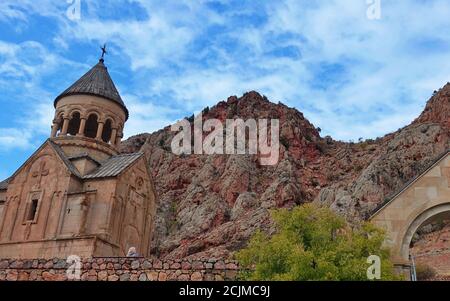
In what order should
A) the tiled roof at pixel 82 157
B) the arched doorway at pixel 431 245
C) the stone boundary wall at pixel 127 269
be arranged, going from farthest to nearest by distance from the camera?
the tiled roof at pixel 82 157
the stone boundary wall at pixel 127 269
the arched doorway at pixel 431 245

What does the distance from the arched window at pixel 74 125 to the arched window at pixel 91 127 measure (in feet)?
1.30

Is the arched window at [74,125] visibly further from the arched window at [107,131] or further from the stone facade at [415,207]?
the stone facade at [415,207]

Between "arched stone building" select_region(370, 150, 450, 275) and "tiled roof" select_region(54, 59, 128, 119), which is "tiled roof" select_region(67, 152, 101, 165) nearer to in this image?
"tiled roof" select_region(54, 59, 128, 119)

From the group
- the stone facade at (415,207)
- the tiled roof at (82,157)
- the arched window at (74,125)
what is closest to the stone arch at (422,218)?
the stone facade at (415,207)

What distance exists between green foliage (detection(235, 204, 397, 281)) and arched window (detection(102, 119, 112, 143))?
12.9 m

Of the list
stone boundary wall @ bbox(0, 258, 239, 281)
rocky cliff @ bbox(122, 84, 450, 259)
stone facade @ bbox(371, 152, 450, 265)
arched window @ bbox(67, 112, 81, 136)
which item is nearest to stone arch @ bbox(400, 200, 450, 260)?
stone facade @ bbox(371, 152, 450, 265)

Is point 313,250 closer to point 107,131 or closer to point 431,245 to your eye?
point 107,131

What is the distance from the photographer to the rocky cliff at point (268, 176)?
33.6 meters

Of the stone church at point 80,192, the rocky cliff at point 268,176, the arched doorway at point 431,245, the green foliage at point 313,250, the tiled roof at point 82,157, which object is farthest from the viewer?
the rocky cliff at point 268,176

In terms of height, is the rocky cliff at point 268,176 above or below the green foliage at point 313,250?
above

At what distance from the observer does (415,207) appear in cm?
908

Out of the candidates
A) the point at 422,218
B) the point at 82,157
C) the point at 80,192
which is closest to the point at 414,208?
the point at 422,218

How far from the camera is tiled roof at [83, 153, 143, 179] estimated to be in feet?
57.9
